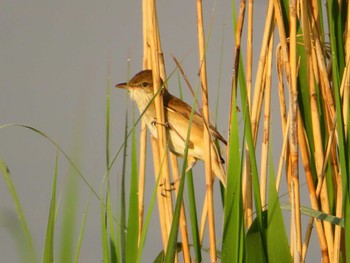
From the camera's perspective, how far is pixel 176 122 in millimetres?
1623

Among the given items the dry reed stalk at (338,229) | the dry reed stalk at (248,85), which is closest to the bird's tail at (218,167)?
the dry reed stalk at (248,85)

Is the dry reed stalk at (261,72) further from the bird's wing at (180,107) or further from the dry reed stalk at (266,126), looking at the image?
the bird's wing at (180,107)

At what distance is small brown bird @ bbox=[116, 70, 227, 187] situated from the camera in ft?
4.89

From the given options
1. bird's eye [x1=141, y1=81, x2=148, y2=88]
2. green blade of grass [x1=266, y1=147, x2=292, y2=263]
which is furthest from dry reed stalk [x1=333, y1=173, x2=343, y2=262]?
bird's eye [x1=141, y1=81, x2=148, y2=88]

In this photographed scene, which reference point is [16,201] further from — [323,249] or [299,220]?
[323,249]

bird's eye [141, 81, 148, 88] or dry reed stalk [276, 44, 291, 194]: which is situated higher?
bird's eye [141, 81, 148, 88]

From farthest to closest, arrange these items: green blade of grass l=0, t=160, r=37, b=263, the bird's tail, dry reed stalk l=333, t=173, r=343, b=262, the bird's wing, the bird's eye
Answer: the bird's eye → the bird's wing → the bird's tail → dry reed stalk l=333, t=173, r=343, b=262 → green blade of grass l=0, t=160, r=37, b=263

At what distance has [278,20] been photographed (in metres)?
1.24

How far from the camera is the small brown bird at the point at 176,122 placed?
1.49 metres

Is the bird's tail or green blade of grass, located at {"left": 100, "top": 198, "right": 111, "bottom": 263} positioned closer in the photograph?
green blade of grass, located at {"left": 100, "top": 198, "right": 111, "bottom": 263}


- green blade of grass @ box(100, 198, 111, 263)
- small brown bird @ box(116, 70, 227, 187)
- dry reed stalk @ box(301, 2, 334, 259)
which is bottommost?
green blade of grass @ box(100, 198, 111, 263)

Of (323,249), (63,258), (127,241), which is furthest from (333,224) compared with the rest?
(63,258)

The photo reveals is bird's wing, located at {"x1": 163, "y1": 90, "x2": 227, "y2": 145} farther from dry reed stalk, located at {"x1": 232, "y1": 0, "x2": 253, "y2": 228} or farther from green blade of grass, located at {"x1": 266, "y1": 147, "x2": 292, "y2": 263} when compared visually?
green blade of grass, located at {"x1": 266, "y1": 147, "x2": 292, "y2": 263}

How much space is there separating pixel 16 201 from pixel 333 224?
58cm
